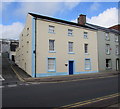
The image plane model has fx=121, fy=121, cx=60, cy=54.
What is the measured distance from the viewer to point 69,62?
20.1 m

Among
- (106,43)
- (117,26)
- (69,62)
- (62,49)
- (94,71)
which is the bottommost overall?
(94,71)

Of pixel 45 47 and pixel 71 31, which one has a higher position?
pixel 71 31

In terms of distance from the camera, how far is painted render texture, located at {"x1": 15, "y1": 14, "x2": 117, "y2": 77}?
56.7ft

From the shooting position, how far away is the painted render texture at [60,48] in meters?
17.3

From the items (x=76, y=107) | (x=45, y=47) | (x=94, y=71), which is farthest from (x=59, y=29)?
(x=76, y=107)

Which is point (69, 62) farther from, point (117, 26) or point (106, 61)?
point (117, 26)

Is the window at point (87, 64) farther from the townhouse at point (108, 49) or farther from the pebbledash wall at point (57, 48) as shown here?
the townhouse at point (108, 49)

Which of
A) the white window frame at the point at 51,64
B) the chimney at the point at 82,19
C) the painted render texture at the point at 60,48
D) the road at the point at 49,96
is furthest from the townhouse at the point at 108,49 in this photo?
the road at the point at 49,96

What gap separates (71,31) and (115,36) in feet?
43.4

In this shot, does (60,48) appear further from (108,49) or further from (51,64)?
(108,49)

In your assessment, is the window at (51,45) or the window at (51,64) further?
the window at (51,45)

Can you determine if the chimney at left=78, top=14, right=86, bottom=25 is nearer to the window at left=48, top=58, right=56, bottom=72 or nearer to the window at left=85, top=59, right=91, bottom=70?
the window at left=85, top=59, right=91, bottom=70

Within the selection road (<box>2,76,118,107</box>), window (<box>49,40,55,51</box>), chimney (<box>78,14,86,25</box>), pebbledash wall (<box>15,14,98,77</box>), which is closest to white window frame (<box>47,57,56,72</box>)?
pebbledash wall (<box>15,14,98,77</box>)

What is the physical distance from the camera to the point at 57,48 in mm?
18797
